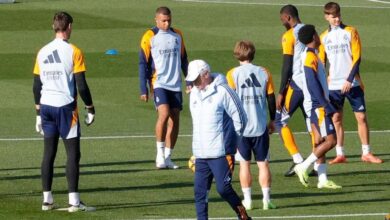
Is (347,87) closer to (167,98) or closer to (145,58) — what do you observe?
(167,98)

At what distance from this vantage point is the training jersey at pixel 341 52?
68.1 ft

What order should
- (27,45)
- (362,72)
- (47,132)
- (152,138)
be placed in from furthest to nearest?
(27,45) → (362,72) → (152,138) → (47,132)

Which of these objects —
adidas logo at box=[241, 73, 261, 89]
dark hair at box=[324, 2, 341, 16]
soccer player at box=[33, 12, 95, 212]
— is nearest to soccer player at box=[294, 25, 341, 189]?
adidas logo at box=[241, 73, 261, 89]

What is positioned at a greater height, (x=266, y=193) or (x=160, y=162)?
(x=160, y=162)

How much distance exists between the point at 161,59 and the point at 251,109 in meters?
4.17

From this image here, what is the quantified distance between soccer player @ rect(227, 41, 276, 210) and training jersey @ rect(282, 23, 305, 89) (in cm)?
249

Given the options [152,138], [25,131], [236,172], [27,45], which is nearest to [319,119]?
[236,172]

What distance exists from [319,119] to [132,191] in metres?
2.78

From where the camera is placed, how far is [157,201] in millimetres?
17438

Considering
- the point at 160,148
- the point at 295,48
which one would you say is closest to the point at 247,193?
the point at 295,48

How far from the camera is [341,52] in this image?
20.9 m

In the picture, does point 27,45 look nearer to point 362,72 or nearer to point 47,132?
point 362,72

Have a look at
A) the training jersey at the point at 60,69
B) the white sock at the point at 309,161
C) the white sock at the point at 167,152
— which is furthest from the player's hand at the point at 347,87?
the training jersey at the point at 60,69

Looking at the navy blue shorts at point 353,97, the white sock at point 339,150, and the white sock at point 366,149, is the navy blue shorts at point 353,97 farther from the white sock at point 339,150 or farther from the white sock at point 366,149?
the white sock at point 339,150
